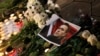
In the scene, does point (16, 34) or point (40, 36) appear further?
point (16, 34)

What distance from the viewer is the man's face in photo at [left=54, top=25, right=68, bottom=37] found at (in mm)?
1418

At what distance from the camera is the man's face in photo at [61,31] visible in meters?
1.42

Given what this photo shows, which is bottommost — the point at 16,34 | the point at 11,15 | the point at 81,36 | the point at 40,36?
the point at 81,36

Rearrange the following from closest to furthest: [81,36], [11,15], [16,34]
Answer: [81,36]
[16,34]
[11,15]

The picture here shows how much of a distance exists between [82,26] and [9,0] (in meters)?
0.81

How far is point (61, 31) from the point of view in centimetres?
142

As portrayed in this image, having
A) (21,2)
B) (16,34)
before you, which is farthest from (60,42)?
(21,2)

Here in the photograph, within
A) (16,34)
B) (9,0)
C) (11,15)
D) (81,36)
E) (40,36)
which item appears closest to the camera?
(81,36)

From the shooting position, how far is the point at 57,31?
144 centimetres

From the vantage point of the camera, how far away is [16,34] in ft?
5.51

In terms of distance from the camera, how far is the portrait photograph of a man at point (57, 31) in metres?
1.41

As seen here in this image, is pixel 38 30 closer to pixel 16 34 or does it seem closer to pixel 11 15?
pixel 16 34

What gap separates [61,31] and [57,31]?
0.08ft

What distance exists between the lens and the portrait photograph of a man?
141 centimetres
